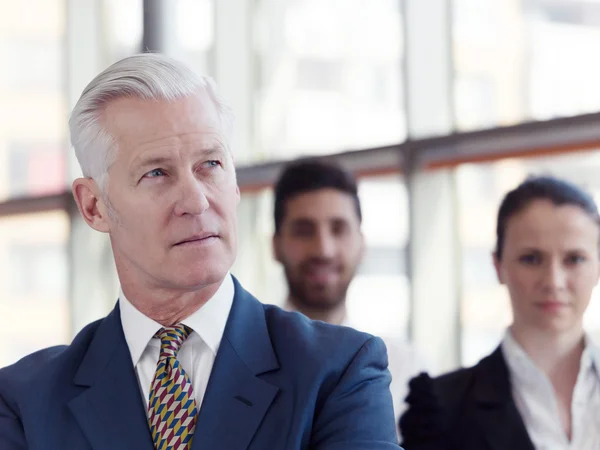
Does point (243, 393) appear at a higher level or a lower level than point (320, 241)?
lower

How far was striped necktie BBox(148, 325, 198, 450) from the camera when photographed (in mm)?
1562

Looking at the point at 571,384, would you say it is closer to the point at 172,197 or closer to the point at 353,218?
the point at 353,218

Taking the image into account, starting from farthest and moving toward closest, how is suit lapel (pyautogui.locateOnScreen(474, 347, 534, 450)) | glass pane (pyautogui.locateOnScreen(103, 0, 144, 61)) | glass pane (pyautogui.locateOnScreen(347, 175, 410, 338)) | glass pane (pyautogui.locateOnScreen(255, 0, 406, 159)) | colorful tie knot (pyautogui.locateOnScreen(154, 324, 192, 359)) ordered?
glass pane (pyautogui.locateOnScreen(103, 0, 144, 61))
glass pane (pyautogui.locateOnScreen(255, 0, 406, 159))
glass pane (pyautogui.locateOnScreen(347, 175, 410, 338))
suit lapel (pyautogui.locateOnScreen(474, 347, 534, 450))
colorful tie knot (pyautogui.locateOnScreen(154, 324, 192, 359))

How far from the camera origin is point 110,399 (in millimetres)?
1623

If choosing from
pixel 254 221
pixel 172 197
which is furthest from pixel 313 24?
pixel 172 197

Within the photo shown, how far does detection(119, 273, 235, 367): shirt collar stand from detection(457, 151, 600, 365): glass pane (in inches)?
94.4

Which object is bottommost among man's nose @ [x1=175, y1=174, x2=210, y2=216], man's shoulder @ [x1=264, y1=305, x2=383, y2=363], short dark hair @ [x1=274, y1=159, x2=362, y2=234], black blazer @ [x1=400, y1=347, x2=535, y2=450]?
black blazer @ [x1=400, y1=347, x2=535, y2=450]

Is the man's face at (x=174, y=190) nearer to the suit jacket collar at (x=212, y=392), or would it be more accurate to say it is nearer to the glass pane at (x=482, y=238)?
the suit jacket collar at (x=212, y=392)

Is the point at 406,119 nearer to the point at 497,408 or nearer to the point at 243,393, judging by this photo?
the point at 497,408

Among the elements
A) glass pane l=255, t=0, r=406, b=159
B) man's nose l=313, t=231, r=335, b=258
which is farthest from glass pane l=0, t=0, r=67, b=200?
man's nose l=313, t=231, r=335, b=258

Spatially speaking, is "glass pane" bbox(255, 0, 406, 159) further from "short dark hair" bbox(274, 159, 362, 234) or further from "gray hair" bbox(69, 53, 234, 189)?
"gray hair" bbox(69, 53, 234, 189)

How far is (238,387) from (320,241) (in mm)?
1960

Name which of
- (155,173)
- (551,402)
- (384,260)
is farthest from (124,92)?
(384,260)

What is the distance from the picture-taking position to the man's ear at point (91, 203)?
1.76 metres
